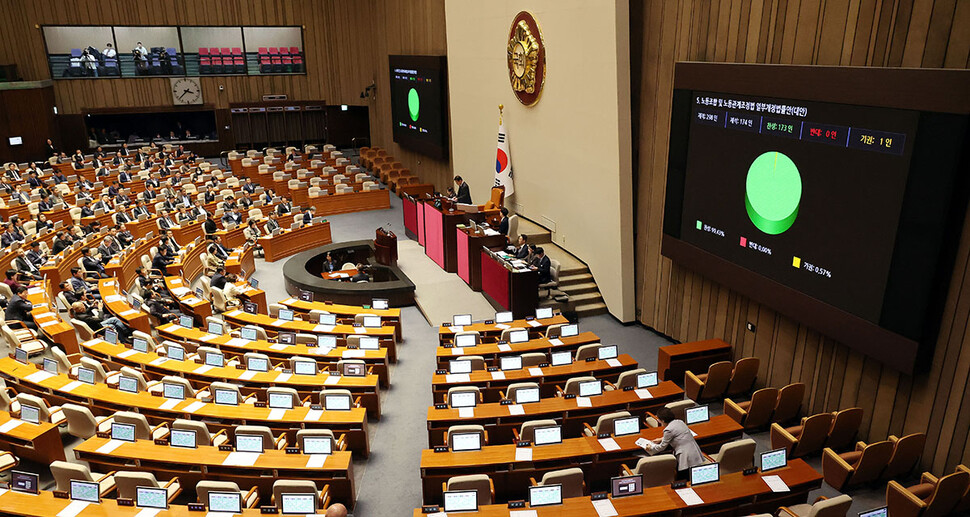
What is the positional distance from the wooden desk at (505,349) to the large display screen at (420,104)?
11.5 metres

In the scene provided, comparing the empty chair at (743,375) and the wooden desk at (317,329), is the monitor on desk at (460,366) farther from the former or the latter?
the empty chair at (743,375)

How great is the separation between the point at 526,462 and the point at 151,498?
3605mm

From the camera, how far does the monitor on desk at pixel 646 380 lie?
854 cm

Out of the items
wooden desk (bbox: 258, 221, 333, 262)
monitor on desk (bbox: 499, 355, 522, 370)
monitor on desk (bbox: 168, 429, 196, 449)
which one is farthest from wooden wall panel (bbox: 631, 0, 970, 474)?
wooden desk (bbox: 258, 221, 333, 262)

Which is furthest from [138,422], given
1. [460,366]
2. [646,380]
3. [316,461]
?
[646,380]

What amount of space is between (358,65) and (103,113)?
34.6 ft

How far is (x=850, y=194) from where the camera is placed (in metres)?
7.62

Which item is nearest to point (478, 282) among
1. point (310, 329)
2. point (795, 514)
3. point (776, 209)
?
point (310, 329)

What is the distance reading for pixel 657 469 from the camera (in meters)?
6.56

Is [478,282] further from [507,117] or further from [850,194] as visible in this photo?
[850,194]

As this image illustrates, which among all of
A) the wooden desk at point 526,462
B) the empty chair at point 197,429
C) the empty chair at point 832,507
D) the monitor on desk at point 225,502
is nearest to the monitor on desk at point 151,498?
the monitor on desk at point 225,502

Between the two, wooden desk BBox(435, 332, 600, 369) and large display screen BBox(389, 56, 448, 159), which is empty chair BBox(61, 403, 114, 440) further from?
large display screen BBox(389, 56, 448, 159)

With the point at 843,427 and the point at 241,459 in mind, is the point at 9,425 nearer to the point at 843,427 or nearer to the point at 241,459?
the point at 241,459

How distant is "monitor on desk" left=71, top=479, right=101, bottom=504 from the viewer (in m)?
6.07
